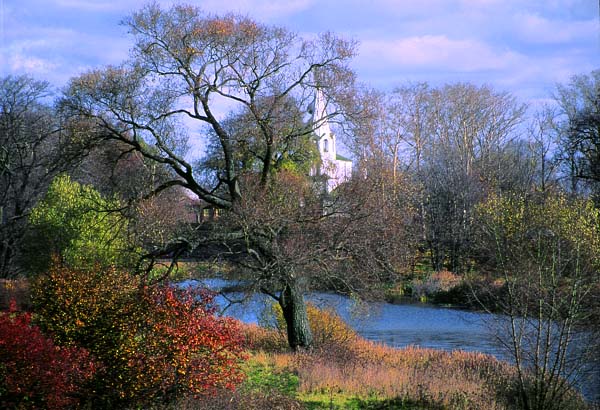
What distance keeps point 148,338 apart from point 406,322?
59.6 feet

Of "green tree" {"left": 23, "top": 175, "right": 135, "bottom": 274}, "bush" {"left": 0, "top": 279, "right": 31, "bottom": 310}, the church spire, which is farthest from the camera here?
"green tree" {"left": 23, "top": 175, "right": 135, "bottom": 274}

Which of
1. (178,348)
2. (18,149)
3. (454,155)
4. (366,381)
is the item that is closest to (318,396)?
(366,381)

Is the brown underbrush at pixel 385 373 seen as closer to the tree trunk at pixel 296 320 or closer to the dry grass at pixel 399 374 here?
the dry grass at pixel 399 374

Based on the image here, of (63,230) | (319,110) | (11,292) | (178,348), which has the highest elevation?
(319,110)

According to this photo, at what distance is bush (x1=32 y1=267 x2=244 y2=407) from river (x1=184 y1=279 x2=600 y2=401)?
4081mm

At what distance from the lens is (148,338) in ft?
31.7

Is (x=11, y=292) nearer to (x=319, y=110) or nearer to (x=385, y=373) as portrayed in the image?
(x=319, y=110)

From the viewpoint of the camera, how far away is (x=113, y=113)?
14836mm

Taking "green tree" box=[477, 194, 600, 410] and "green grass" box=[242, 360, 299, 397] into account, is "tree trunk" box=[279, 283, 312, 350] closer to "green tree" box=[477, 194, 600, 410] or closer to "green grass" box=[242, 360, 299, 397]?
"green grass" box=[242, 360, 299, 397]

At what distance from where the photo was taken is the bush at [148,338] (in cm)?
→ 949

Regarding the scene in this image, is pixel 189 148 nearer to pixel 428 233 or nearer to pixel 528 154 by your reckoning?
pixel 428 233

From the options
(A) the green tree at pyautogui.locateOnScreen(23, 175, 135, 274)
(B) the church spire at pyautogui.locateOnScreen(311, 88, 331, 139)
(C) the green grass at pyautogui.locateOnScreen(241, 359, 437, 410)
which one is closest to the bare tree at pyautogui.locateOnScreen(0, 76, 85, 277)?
(A) the green tree at pyautogui.locateOnScreen(23, 175, 135, 274)

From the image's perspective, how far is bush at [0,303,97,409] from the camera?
872 centimetres

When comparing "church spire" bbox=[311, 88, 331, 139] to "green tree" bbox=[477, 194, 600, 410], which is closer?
"green tree" bbox=[477, 194, 600, 410]
